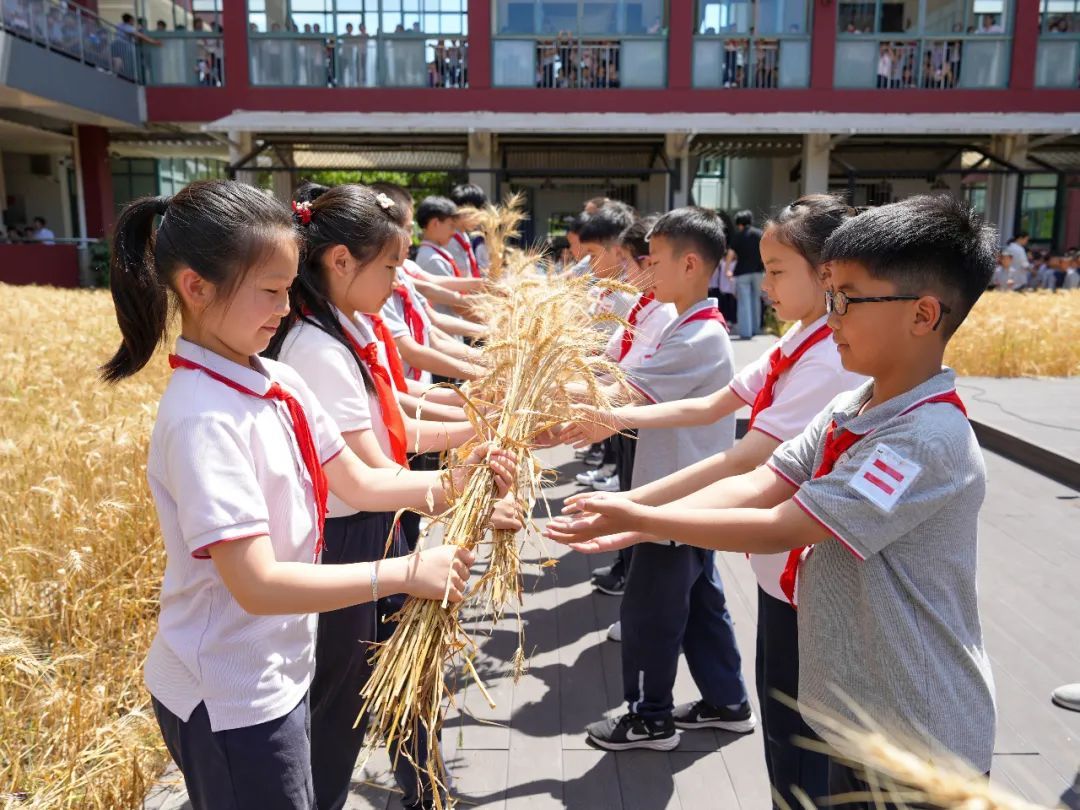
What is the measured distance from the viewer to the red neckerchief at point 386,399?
7.44 ft

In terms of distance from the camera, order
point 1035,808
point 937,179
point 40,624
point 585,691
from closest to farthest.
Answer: point 1035,808 → point 40,624 → point 585,691 → point 937,179

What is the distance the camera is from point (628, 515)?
1705mm

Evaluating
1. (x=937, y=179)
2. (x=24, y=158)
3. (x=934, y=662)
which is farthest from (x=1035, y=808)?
(x=24, y=158)

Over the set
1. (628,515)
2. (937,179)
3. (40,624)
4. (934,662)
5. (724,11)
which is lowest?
(40,624)

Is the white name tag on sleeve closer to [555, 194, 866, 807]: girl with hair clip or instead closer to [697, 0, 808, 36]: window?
[555, 194, 866, 807]: girl with hair clip

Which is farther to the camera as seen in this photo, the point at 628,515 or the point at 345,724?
the point at 345,724

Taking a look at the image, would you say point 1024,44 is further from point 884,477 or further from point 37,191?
point 37,191

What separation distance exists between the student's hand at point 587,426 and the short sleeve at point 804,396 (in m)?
0.43

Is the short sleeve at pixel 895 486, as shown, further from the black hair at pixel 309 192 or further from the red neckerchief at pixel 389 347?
the black hair at pixel 309 192

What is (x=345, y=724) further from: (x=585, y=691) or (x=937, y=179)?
(x=937, y=179)

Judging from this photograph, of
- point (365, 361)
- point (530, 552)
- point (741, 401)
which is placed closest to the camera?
point (365, 361)

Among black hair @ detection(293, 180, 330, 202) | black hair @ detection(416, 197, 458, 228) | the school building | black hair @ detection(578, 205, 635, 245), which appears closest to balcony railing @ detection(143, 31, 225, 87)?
the school building

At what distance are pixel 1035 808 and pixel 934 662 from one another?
954mm

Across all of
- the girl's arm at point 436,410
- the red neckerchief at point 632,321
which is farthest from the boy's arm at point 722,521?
the red neckerchief at point 632,321
